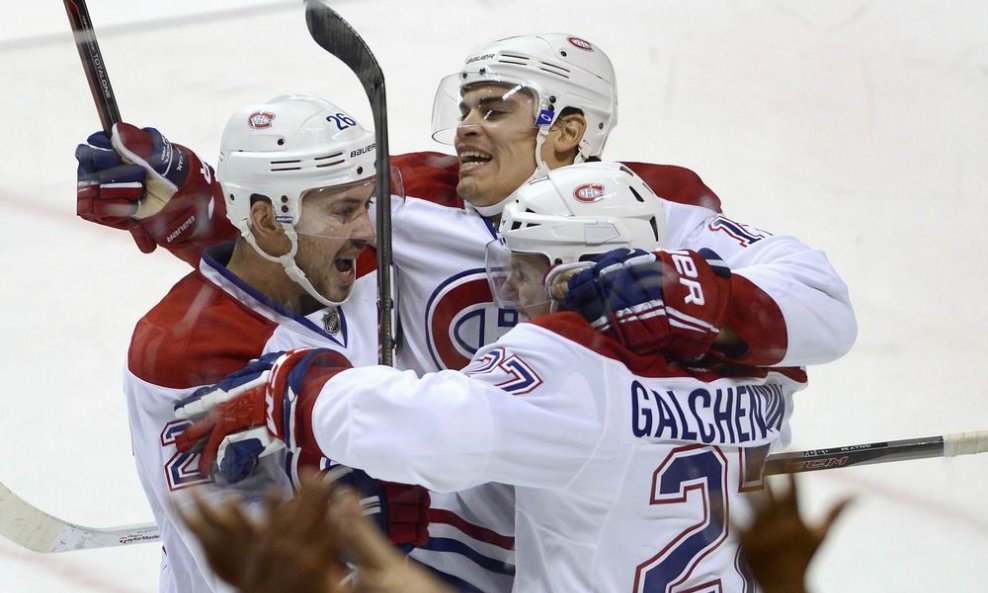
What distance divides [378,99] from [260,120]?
0.65 ft

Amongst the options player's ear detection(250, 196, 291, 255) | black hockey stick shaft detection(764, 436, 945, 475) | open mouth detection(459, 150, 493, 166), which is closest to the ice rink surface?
black hockey stick shaft detection(764, 436, 945, 475)

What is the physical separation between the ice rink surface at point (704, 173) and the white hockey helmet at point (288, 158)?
352 millimetres

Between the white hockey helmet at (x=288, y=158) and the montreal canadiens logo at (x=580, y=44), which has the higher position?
the montreal canadiens logo at (x=580, y=44)

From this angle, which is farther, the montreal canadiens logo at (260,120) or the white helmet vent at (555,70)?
the white helmet vent at (555,70)

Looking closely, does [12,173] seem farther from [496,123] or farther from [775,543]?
[775,543]

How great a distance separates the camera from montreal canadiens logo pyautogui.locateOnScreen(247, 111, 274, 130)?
191 cm

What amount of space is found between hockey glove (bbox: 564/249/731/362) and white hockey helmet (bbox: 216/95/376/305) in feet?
1.65

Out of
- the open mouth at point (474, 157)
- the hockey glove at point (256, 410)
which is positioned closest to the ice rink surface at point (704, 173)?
the open mouth at point (474, 157)

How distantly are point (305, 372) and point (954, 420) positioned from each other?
1.87 m

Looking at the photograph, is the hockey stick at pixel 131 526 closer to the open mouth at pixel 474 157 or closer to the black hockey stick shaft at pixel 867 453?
the black hockey stick shaft at pixel 867 453

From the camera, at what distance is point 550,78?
216cm

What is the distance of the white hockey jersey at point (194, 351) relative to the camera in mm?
1811

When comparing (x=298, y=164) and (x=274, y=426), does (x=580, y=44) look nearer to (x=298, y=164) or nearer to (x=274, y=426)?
(x=298, y=164)

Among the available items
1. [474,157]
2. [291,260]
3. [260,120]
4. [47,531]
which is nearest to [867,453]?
[474,157]
